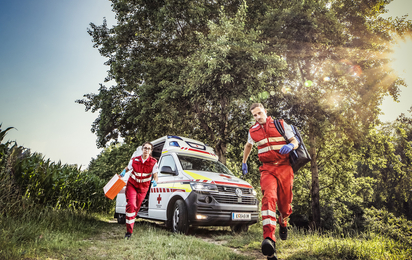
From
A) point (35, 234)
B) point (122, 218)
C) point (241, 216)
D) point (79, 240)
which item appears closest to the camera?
point (35, 234)

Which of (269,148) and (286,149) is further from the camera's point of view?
(269,148)

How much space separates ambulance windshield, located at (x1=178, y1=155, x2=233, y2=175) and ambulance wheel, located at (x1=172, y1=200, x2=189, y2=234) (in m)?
0.97

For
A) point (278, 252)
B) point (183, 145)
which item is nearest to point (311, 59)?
point (183, 145)

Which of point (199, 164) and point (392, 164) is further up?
point (392, 164)

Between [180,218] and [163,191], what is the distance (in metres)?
1.09

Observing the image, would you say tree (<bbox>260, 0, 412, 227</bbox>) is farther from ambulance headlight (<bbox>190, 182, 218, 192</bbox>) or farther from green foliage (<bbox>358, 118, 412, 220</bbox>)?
ambulance headlight (<bbox>190, 182, 218, 192</bbox>)

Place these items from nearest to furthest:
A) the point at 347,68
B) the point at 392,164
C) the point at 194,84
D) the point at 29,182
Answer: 1. the point at 29,182
2. the point at 194,84
3. the point at 347,68
4. the point at 392,164

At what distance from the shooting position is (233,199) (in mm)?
5570

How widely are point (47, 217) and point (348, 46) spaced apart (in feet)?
47.9

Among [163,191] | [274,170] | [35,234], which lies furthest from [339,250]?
[35,234]

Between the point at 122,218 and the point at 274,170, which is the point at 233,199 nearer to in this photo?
the point at 274,170

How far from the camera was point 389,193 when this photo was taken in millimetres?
27672

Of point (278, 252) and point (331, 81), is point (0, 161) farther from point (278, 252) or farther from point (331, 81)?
point (331, 81)

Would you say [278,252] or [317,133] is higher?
[317,133]
